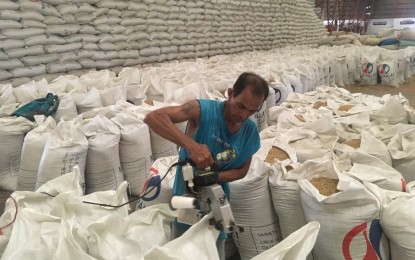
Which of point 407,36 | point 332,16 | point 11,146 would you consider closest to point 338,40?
point 407,36

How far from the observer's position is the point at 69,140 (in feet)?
6.92

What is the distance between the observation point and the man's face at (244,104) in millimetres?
1236

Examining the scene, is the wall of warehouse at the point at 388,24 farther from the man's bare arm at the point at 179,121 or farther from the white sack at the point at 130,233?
the white sack at the point at 130,233

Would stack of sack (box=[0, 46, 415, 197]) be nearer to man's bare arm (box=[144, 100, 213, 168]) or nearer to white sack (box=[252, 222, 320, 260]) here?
man's bare arm (box=[144, 100, 213, 168])

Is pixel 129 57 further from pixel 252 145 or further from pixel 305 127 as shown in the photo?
pixel 252 145

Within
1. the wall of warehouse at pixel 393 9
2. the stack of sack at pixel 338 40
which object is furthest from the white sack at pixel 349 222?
the wall of warehouse at pixel 393 9

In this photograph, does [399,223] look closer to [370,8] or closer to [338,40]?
[338,40]

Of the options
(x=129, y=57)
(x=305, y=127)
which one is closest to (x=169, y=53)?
(x=129, y=57)

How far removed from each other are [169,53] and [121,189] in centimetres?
417

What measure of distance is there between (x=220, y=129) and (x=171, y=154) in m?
1.47

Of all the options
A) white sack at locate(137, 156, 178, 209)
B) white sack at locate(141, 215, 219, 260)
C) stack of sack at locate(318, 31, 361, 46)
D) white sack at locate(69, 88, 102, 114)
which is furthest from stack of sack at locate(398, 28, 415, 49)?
white sack at locate(141, 215, 219, 260)

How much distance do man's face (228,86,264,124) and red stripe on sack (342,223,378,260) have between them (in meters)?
0.67

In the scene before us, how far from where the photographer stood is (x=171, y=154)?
2.78 m

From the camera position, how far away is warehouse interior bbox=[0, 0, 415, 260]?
1196 millimetres
